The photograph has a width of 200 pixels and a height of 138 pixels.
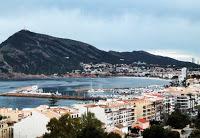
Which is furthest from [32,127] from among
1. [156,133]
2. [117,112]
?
[117,112]

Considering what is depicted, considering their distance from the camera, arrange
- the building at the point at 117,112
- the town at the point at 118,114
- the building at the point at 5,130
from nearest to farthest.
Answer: the building at the point at 5,130
the town at the point at 118,114
the building at the point at 117,112

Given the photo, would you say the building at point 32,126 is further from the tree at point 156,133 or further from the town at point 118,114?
the tree at point 156,133

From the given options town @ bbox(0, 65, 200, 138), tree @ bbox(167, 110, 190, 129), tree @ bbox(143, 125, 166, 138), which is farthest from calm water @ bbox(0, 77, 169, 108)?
tree @ bbox(143, 125, 166, 138)

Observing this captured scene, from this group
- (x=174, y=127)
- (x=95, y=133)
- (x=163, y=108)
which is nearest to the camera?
(x=95, y=133)

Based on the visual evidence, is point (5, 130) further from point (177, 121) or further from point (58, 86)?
point (58, 86)

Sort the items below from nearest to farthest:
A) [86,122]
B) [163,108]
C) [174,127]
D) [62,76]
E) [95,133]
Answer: [95,133] < [86,122] < [174,127] < [163,108] < [62,76]

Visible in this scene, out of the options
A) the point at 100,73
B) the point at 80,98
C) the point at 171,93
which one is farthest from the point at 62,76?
the point at 171,93

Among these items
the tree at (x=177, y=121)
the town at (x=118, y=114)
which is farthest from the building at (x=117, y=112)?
the tree at (x=177, y=121)

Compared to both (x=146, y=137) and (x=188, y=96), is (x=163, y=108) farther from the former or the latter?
(x=146, y=137)

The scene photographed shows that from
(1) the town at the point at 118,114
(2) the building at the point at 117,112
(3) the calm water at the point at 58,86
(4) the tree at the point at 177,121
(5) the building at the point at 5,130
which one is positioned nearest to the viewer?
(5) the building at the point at 5,130

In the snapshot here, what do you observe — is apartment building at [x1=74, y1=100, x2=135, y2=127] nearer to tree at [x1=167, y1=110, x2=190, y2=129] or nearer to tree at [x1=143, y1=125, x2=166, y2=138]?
tree at [x1=167, y1=110, x2=190, y2=129]

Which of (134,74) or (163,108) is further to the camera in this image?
(134,74)
